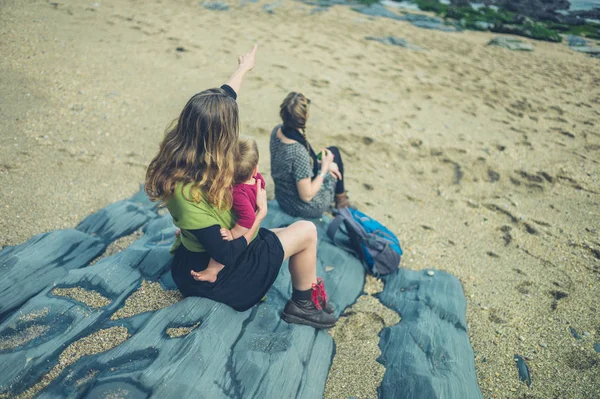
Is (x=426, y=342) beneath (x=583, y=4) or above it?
beneath

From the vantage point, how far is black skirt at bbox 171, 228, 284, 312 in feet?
→ 7.11

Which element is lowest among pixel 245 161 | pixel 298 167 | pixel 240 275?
pixel 240 275

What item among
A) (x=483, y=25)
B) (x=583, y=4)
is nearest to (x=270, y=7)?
(x=483, y=25)

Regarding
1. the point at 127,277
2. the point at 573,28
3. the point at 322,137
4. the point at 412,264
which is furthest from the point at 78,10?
the point at 573,28

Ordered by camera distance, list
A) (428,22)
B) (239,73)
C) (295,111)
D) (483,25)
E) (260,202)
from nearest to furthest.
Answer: (260,202) < (239,73) < (295,111) < (428,22) < (483,25)

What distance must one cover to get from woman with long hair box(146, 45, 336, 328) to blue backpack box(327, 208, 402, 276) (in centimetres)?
78

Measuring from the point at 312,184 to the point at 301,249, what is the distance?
38.2 inches

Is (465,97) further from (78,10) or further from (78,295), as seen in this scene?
(78,10)

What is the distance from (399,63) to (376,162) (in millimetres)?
3467

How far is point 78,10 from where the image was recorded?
723cm

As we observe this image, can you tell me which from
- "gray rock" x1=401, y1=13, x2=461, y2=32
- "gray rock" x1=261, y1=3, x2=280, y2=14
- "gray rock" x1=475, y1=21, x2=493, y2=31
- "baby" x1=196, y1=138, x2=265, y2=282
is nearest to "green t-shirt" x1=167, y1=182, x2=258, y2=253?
"baby" x1=196, y1=138, x2=265, y2=282

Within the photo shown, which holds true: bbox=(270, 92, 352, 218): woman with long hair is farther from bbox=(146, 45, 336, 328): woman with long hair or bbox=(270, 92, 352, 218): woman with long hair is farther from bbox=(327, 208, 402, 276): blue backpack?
bbox=(146, 45, 336, 328): woman with long hair

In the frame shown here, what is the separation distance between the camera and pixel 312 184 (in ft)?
10.5

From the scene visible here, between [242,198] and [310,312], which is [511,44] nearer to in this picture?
[310,312]
